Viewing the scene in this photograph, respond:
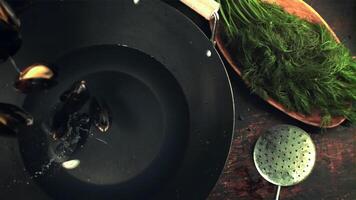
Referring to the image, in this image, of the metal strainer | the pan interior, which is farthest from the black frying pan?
the metal strainer

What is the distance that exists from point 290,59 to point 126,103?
1.24 feet

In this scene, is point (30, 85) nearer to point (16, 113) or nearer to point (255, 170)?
point (16, 113)

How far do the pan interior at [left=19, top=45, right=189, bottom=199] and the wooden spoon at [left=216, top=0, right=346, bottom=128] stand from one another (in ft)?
0.43

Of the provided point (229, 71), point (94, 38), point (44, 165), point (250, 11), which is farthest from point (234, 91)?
point (44, 165)

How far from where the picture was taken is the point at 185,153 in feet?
3.27

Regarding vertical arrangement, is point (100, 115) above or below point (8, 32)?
below

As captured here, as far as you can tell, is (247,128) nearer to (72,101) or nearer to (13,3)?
(72,101)

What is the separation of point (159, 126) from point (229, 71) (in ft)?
0.67

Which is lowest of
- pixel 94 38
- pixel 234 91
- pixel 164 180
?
pixel 164 180

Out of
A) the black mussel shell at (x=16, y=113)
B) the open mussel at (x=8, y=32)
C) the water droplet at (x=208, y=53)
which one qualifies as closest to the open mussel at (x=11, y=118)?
the black mussel shell at (x=16, y=113)

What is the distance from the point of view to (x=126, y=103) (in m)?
1.03

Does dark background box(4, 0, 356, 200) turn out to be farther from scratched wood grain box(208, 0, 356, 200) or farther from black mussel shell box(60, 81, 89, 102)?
black mussel shell box(60, 81, 89, 102)

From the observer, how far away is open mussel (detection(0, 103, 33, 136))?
3.05 feet

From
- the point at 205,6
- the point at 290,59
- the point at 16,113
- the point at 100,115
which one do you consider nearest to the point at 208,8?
the point at 205,6
